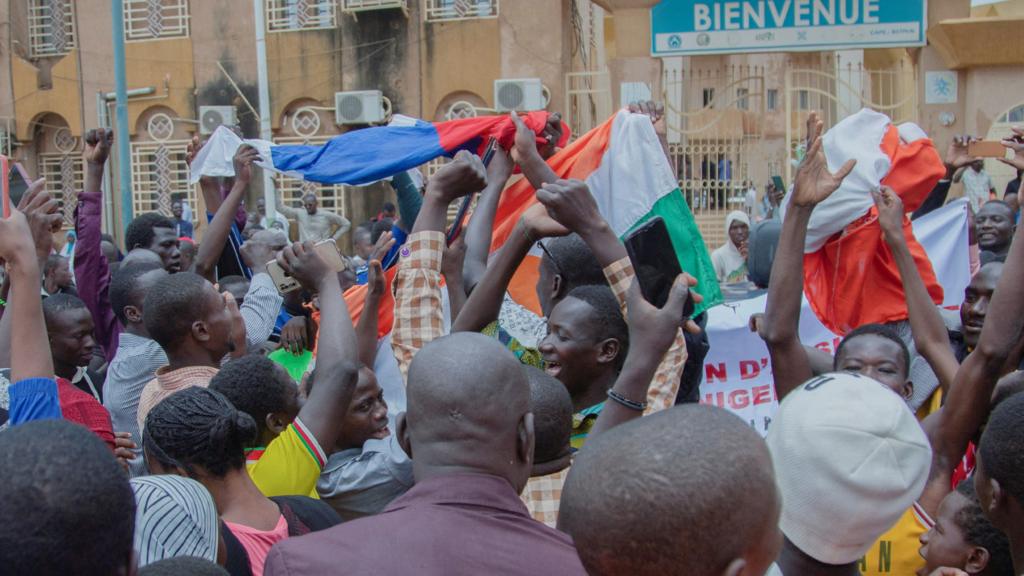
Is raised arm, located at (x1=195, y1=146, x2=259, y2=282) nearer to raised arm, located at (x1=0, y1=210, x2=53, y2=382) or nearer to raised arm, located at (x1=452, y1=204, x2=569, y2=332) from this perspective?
raised arm, located at (x1=452, y1=204, x2=569, y2=332)

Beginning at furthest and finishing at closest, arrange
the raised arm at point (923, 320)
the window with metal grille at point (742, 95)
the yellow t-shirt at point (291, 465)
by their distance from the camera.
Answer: the window with metal grille at point (742, 95), the raised arm at point (923, 320), the yellow t-shirt at point (291, 465)

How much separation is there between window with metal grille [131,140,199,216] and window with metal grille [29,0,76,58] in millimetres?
2512

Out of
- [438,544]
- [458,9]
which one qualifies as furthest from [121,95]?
[438,544]

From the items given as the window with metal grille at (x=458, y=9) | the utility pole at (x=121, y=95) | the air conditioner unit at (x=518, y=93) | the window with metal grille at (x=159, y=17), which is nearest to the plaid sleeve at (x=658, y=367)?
the utility pole at (x=121, y=95)

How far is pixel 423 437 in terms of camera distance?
6.56 ft

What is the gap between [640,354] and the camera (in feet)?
8.16

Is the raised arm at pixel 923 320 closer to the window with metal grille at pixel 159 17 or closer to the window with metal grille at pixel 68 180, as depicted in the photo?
the window with metal grille at pixel 159 17

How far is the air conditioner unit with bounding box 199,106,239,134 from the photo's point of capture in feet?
54.2

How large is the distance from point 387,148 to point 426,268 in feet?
6.89

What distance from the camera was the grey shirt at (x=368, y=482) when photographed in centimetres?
291

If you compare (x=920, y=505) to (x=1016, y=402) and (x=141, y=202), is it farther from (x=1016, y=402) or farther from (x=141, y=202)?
(x=141, y=202)

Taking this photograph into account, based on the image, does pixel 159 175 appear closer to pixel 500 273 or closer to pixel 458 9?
pixel 458 9

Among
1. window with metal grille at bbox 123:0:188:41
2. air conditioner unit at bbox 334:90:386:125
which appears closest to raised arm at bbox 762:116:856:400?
air conditioner unit at bbox 334:90:386:125

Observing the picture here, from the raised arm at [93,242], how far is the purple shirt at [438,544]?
128 inches
